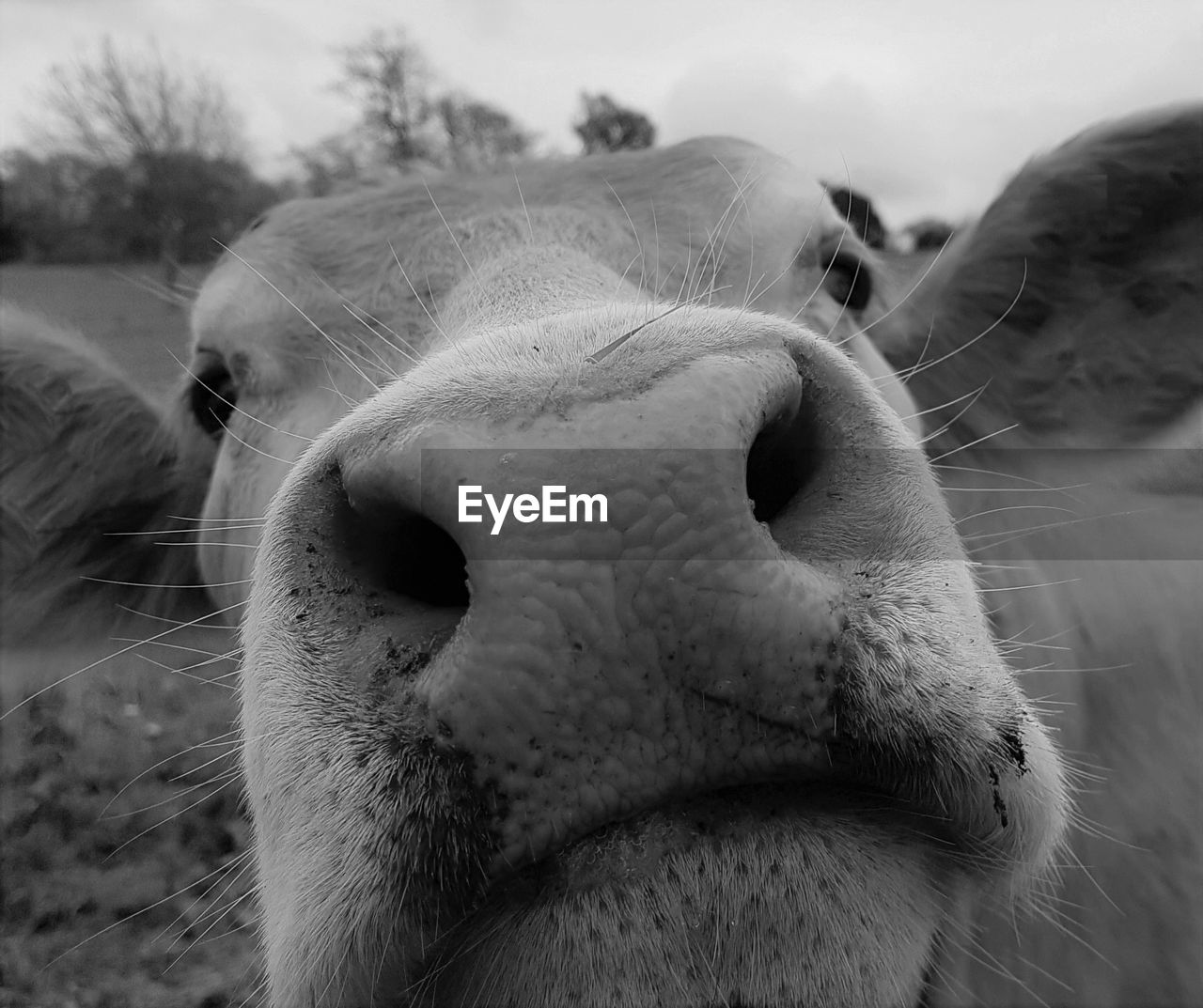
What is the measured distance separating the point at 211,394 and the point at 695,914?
254 cm

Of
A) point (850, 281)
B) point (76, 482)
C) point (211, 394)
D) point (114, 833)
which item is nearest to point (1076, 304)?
point (850, 281)

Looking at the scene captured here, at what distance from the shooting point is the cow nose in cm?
109

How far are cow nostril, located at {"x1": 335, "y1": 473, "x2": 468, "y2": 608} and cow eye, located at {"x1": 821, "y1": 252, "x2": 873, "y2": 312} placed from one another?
1979mm

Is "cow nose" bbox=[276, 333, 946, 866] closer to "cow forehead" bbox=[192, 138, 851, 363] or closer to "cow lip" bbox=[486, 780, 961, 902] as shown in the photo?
"cow lip" bbox=[486, 780, 961, 902]

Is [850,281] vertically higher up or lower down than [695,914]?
higher up

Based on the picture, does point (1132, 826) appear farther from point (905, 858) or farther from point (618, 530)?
point (618, 530)

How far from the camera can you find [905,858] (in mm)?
1311

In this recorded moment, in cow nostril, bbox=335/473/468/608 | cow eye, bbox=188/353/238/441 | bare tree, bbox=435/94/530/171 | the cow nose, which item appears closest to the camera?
the cow nose

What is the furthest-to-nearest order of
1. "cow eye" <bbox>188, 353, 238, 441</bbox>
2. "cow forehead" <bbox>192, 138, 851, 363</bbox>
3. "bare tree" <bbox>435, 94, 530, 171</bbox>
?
1. "bare tree" <bbox>435, 94, 530, 171</bbox>
2. "cow eye" <bbox>188, 353, 238, 441</bbox>
3. "cow forehead" <bbox>192, 138, 851, 363</bbox>

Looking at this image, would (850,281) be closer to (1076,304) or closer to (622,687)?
(1076,304)

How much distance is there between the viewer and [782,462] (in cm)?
138

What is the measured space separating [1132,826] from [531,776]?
2.26m

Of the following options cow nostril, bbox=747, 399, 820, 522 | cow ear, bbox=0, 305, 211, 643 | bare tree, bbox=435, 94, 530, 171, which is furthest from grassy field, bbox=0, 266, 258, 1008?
cow nostril, bbox=747, 399, 820, 522

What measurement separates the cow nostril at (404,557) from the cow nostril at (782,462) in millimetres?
475
